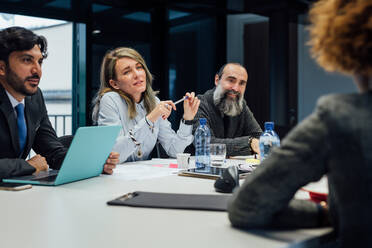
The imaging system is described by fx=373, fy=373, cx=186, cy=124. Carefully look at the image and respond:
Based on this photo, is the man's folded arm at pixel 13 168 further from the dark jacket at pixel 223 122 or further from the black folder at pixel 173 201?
the dark jacket at pixel 223 122

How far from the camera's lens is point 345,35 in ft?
2.29

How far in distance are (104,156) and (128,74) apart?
105 cm

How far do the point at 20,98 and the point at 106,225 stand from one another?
1270mm

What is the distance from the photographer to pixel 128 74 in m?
2.58

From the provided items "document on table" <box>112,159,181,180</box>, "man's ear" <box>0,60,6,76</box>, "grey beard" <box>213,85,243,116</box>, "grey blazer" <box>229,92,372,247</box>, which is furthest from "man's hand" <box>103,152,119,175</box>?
"grey beard" <box>213,85,243,116</box>

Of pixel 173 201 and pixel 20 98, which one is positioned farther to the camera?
pixel 20 98

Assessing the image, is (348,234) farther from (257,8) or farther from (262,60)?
(262,60)

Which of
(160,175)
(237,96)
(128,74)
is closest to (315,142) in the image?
(160,175)

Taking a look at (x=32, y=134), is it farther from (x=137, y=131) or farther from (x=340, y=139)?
(x=340, y=139)

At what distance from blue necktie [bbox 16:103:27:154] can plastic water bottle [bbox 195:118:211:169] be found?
0.91m

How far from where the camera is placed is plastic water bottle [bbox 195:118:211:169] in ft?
6.58

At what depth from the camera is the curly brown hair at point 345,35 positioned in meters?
0.68

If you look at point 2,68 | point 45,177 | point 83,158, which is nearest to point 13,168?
point 45,177

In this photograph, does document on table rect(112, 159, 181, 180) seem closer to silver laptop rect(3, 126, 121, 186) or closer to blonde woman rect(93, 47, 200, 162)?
silver laptop rect(3, 126, 121, 186)
